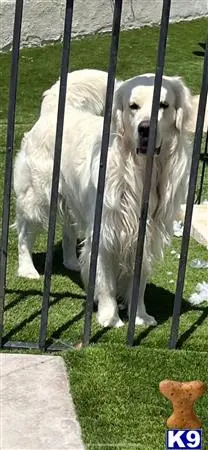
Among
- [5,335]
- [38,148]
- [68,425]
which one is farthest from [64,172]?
[68,425]

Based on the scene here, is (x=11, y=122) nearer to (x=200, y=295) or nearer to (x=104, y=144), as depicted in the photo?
(x=104, y=144)

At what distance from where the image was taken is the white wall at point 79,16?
1454 cm

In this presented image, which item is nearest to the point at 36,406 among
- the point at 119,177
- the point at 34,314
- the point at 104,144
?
the point at 34,314

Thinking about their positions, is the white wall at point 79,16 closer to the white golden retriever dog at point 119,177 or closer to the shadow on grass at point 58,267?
the shadow on grass at point 58,267

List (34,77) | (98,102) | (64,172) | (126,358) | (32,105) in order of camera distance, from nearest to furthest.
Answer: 1. (126,358)
2. (64,172)
3. (98,102)
4. (32,105)
5. (34,77)

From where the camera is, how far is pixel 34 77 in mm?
13258

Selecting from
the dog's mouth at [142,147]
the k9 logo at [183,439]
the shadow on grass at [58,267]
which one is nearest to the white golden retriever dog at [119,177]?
the dog's mouth at [142,147]

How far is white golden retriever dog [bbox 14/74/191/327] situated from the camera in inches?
164

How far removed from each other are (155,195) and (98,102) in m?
1.31

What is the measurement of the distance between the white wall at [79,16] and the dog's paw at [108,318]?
35.0ft

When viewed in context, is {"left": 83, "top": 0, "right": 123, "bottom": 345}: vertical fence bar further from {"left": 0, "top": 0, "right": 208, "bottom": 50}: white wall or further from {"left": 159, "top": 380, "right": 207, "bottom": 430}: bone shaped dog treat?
{"left": 0, "top": 0, "right": 208, "bottom": 50}: white wall

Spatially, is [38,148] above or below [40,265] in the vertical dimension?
above

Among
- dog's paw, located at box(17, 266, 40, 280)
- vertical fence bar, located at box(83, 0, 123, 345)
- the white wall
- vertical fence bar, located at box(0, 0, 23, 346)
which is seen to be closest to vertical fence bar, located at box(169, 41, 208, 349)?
vertical fence bar, located at box(83, 0, 123, 345)

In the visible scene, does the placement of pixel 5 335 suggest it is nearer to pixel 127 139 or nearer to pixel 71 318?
pixel 71 318
